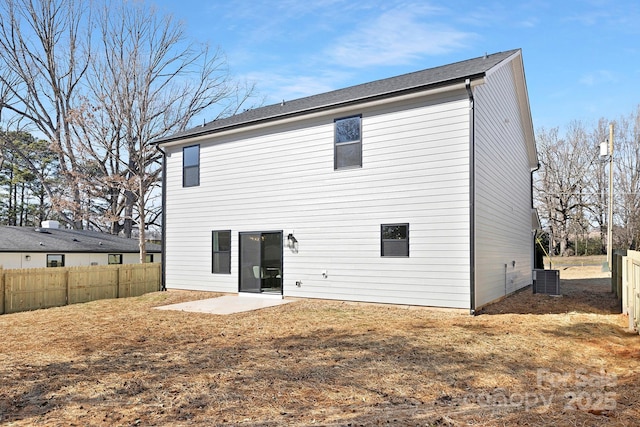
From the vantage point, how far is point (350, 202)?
10.6 m

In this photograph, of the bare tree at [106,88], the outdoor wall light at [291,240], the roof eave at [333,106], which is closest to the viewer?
the roof eave at [333,106]

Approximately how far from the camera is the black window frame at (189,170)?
13688 mm

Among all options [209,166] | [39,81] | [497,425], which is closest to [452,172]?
[497,425]

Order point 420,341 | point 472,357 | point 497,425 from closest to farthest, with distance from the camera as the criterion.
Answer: point 497,425 → point 472,357 → point 420,341

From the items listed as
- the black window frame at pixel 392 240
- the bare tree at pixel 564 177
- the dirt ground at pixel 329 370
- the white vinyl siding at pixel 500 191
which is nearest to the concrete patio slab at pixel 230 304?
the dirt ground at pixel 329 370

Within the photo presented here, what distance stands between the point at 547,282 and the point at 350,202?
6605 mm

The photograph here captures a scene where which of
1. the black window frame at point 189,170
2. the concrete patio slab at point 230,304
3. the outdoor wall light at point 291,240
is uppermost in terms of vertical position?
the black window frame at point 189,170

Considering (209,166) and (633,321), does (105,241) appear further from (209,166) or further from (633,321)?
(633,321)

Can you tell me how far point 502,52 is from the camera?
12062 mm

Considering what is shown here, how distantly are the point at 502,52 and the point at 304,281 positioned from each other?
841 centimetres

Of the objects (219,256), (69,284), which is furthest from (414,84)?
(69,284)

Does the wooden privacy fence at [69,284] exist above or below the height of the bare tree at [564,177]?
→ below

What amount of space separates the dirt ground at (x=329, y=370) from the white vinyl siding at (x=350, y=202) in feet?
3.69

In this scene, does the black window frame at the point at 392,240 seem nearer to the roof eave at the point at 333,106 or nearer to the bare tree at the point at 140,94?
the roof eave at the point at 333,106
